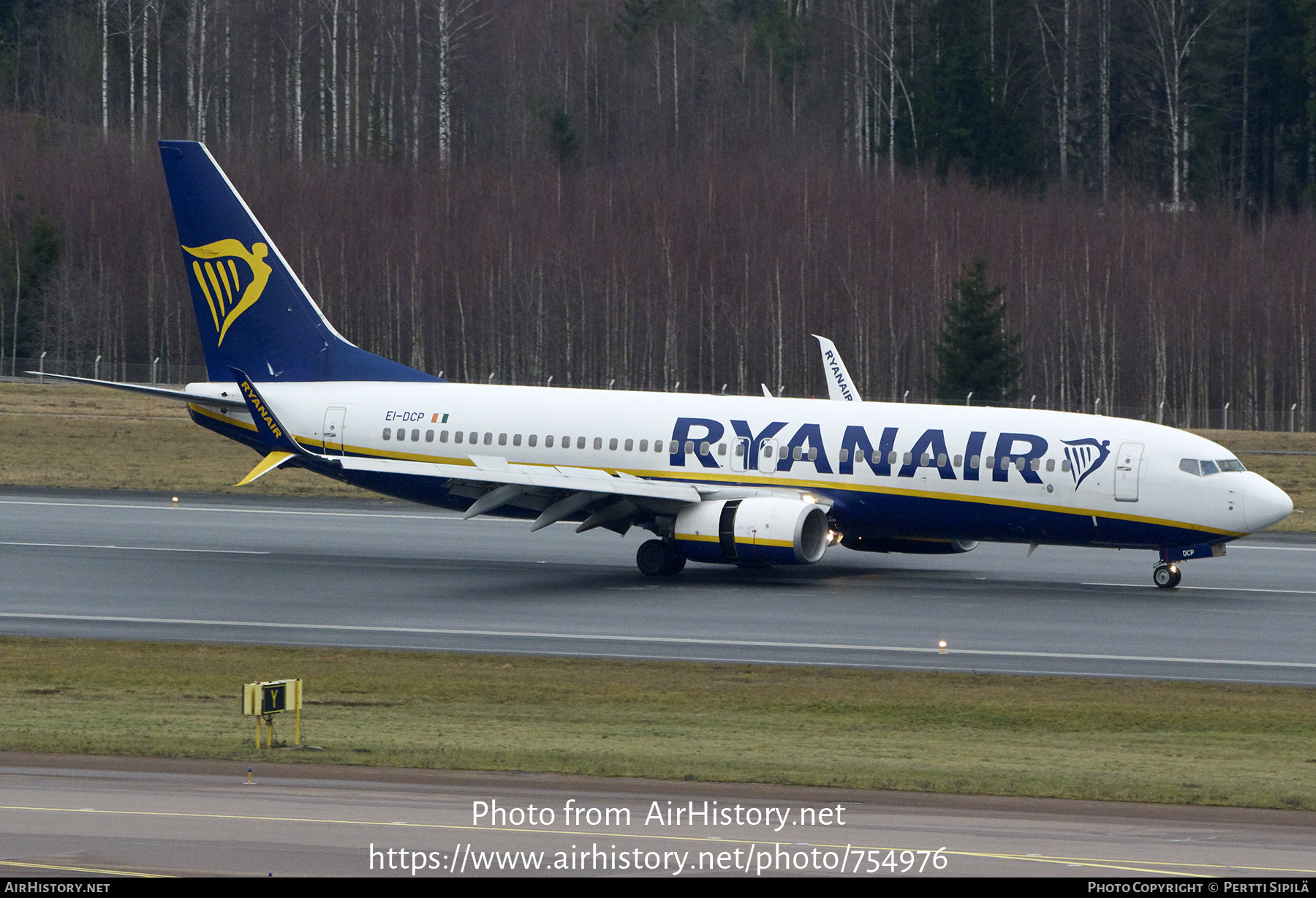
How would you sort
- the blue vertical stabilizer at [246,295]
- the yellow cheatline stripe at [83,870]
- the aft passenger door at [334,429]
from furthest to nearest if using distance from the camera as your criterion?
the blue vertical stabilizer at [246,295], the aft passenger door at [334,429], the yellow cheatline stripe at [83,870]

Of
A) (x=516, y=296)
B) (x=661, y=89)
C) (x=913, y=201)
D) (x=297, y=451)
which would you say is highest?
(x=661, y=89)

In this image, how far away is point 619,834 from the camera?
48.6 ft

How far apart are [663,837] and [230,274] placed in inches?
1111

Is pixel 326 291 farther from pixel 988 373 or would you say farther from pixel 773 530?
pixel 773 530

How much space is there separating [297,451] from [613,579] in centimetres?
734

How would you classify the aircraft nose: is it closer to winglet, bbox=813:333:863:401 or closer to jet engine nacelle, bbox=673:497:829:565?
jet engine nacelle, bbox=673:497:829:565

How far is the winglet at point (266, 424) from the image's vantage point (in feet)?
112

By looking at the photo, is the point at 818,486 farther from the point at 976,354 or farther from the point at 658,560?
the point at 976,354

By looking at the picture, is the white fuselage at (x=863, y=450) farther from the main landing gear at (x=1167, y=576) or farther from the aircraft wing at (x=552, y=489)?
the aircraft wing at (x=552, y=489)

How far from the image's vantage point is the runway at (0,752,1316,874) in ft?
44.6

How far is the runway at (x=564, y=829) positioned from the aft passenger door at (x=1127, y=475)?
1651 centimetres

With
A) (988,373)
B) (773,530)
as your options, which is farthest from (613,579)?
(988,373)

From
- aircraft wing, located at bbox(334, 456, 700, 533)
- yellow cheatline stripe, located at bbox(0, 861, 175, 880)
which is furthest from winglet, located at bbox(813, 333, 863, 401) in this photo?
yellow cheatline stripe, located at bbox(0, 861, 175, 880)

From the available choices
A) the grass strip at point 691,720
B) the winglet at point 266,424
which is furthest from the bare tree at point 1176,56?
the grass strip at point 691,720
